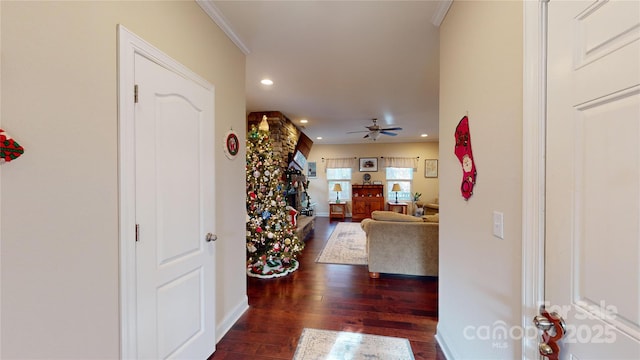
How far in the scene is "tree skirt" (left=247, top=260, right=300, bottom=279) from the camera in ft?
10.8

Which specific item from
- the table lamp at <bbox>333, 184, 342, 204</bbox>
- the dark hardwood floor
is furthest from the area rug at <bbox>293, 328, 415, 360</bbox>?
the table lamp at <bbox>333, 184, 342, 204</bbox>

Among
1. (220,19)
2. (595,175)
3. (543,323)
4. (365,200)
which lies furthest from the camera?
(365,200)

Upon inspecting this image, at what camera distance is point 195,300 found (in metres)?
1.63

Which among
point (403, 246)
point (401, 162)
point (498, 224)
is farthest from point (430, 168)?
point (498, 224)

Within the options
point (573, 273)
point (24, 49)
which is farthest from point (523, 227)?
point (24, 49)

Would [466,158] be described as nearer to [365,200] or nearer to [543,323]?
[543,323]

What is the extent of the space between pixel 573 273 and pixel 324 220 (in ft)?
23.2

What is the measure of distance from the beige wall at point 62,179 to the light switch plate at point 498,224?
1.79m

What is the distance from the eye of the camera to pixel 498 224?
1.14m

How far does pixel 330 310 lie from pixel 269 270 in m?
1.21

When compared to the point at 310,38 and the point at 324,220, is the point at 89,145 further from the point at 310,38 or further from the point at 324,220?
the point at 324,220

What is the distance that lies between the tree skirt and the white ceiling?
7.99ft

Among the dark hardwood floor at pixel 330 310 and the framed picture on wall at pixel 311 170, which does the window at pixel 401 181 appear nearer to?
the framed picture on wall at pixel 311 170

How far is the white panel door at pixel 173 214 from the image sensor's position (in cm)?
126
